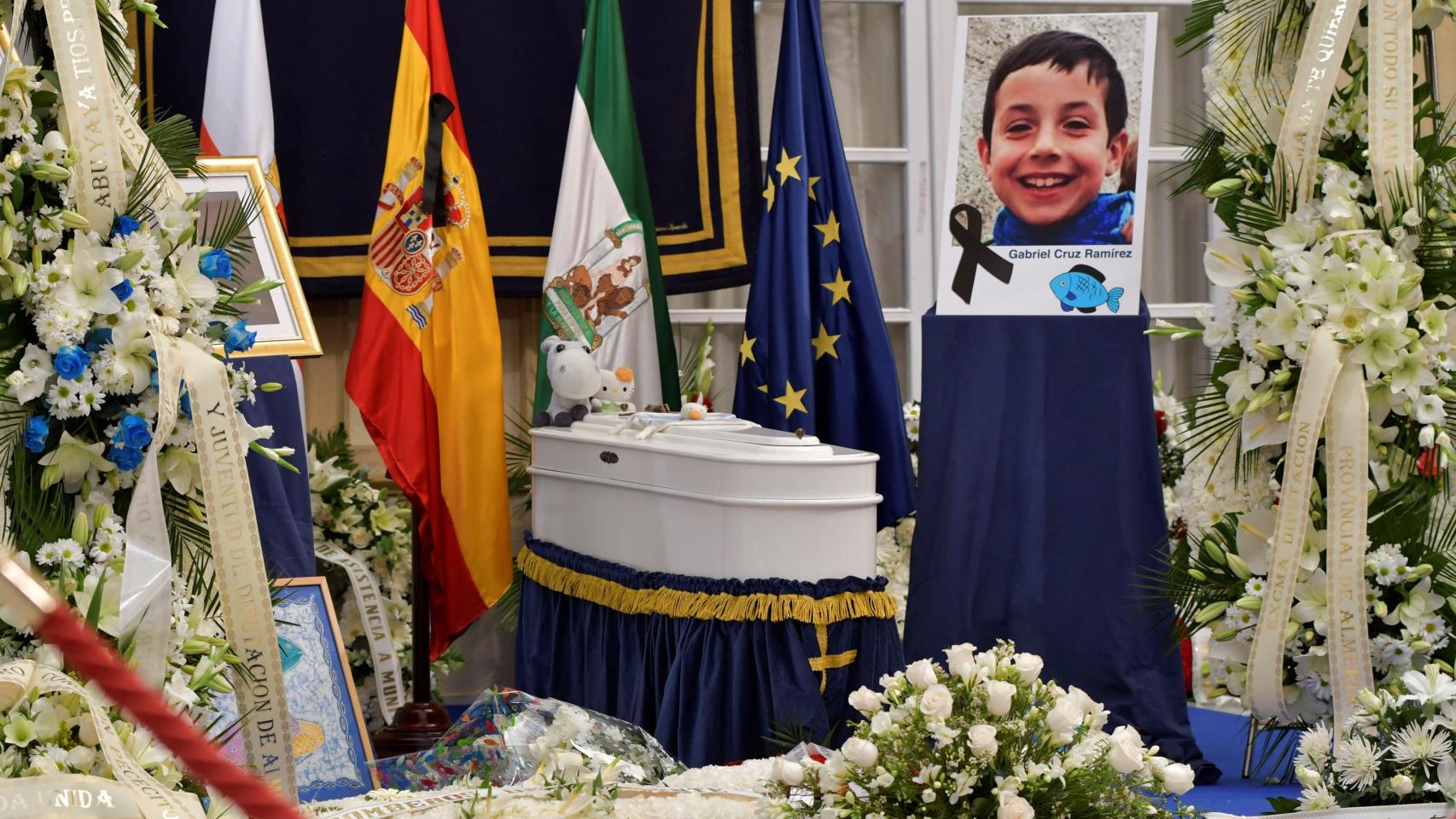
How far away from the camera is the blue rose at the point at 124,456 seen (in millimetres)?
1486

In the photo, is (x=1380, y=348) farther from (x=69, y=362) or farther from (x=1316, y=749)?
(x=69, y=362)

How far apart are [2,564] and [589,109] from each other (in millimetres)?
3705

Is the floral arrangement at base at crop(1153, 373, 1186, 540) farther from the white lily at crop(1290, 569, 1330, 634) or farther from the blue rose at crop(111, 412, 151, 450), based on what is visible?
the blue rose at crop(111, 412, 151, 450)

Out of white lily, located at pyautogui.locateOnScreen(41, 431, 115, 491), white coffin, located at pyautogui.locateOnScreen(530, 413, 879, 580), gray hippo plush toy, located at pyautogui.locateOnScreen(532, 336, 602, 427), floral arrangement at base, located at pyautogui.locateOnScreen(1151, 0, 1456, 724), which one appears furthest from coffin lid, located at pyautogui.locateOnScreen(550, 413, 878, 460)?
white lily, located at pyautogui.locateOnScreen(41, 431, 115, 491)

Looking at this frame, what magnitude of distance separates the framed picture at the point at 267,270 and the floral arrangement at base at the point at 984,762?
6.08ft

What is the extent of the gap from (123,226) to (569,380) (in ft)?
7.48

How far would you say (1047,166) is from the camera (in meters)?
3.59

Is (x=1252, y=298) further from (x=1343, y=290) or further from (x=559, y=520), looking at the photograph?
(x=559, y=520)

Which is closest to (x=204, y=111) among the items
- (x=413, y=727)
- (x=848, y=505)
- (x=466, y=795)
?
(x=413, y=727)

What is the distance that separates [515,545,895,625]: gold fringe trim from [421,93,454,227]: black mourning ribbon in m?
1.16

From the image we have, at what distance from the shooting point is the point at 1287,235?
2.00 m

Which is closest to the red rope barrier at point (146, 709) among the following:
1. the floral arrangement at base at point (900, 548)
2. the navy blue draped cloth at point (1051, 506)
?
the navy blue draped cloth at point (1051, 506)

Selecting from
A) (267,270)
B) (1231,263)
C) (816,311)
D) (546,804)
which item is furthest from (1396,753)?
(816,311)

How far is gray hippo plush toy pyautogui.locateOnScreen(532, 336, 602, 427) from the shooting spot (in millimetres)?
3777
